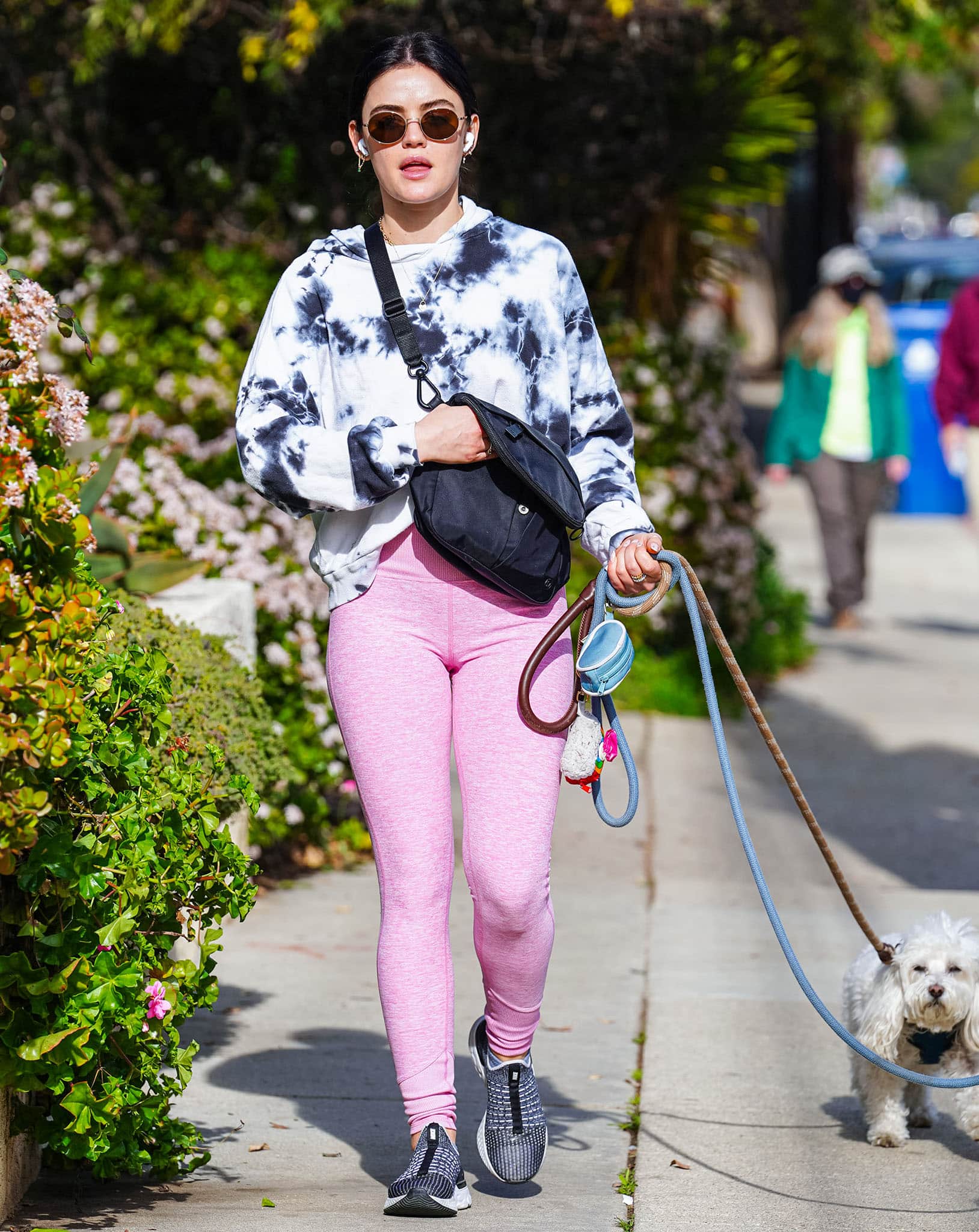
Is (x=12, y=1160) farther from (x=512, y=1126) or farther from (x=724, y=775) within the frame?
(x=724, y=775)

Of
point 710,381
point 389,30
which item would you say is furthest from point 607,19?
point 710,381

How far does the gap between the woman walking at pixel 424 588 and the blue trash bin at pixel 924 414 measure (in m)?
10.6

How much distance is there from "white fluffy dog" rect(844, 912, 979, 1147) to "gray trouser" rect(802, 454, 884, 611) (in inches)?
242

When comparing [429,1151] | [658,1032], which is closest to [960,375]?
[658,1032]

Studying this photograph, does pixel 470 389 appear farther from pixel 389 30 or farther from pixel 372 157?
pixel 389 30

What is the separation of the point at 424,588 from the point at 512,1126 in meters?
0.96

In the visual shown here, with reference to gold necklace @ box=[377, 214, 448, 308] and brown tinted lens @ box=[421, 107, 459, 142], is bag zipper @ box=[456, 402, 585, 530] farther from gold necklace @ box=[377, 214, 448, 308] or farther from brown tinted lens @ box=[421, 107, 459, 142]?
brown tinted lens @ box=[421, 107, 459, 142]

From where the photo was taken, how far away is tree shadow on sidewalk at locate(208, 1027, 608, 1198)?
11.3ft

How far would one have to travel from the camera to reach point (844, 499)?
962 centimetres

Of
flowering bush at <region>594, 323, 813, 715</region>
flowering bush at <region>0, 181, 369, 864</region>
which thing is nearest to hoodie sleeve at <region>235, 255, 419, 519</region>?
flowering bush at <region>0, 181, 369, 864</region>

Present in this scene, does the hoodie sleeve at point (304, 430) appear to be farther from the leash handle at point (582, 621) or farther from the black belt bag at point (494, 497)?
the leash handle at point (582, 621)

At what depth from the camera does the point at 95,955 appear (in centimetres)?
280

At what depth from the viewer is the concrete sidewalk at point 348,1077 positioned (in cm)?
312

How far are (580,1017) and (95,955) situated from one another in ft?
5.82
